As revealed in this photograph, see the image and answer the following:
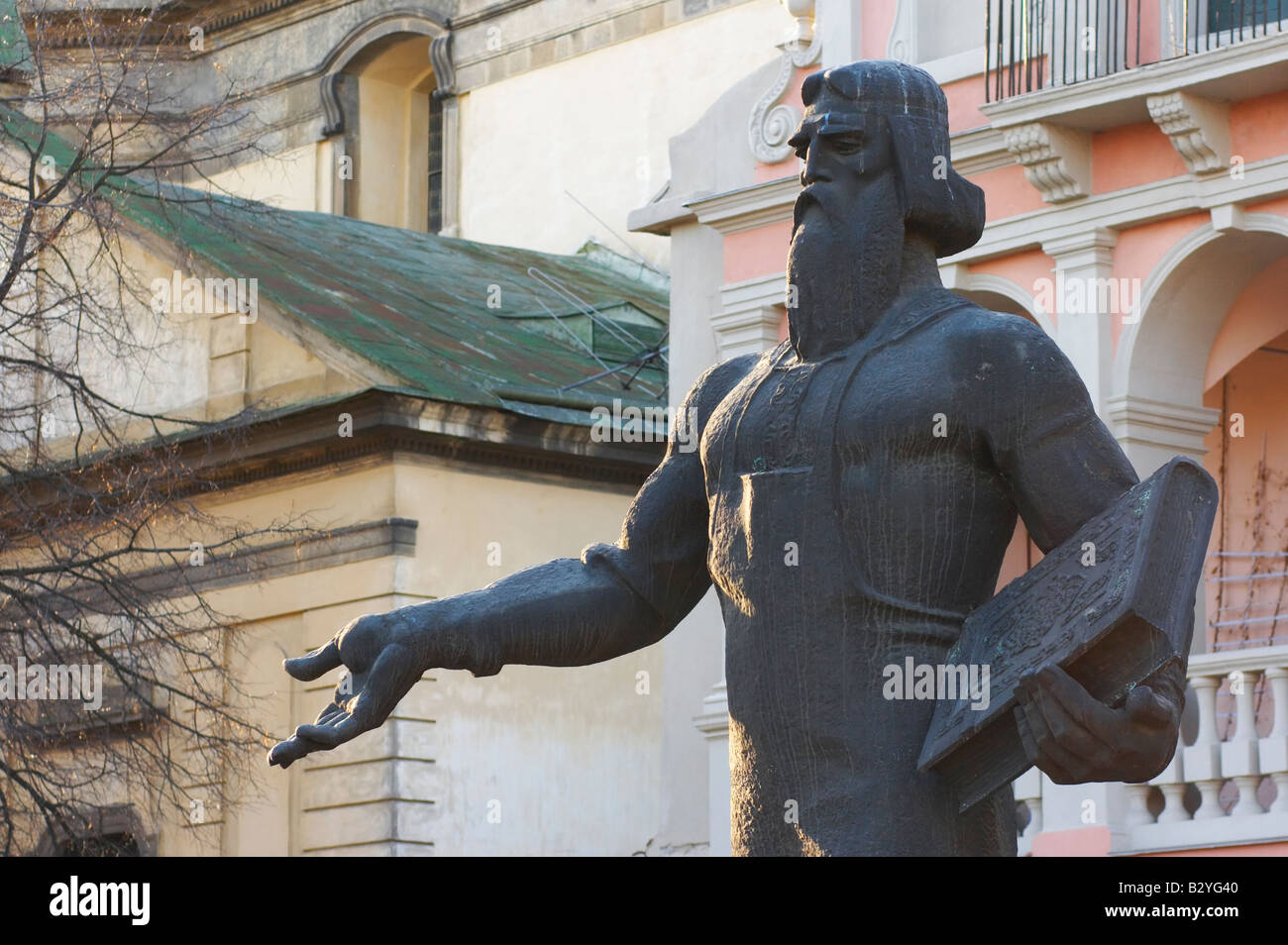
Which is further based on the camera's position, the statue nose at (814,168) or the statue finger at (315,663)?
the statue nose at (814,168)

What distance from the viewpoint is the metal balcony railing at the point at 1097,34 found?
18.1 meters

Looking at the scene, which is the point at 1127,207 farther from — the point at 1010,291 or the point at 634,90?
the point at 634,90

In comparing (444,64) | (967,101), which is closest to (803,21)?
(967,101)

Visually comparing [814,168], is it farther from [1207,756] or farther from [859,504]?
[1207,756]

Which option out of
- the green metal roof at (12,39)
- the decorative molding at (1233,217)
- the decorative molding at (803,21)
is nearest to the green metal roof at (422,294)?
the green metal roof at (12,39)

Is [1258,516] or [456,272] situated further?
[456,272]

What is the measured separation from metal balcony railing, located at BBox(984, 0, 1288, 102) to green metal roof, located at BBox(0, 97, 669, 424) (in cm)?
511

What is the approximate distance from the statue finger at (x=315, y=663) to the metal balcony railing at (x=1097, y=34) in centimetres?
1373

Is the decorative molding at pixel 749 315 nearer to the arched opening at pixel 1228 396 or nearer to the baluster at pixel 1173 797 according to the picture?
the arched opening at pixel 1228 396

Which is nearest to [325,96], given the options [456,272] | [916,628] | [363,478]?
[456,272]

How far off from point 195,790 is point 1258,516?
8.72 meters

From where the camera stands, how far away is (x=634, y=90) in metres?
31.3

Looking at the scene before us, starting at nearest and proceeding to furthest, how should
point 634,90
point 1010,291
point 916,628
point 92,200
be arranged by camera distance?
1. point 916,628
2. point 92,200
3. point 1010,291
4. point 634,90

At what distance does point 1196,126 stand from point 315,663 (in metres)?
14.0
